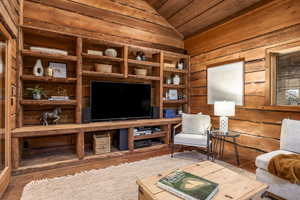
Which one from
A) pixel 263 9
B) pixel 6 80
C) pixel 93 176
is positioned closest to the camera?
pixel 6 80

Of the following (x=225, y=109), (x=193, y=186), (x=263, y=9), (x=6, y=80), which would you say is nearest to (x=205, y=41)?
(x=263, y=9)

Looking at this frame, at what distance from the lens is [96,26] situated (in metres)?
3.42

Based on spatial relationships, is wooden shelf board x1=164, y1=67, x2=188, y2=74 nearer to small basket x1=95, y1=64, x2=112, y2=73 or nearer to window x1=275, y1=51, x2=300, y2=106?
small basket x1=95, y1=64, x2=112, y2=73

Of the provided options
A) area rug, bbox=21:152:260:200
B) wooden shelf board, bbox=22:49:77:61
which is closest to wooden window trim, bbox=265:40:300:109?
area rug, bbox=21:152:260:200

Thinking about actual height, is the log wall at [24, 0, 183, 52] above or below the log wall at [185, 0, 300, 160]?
above

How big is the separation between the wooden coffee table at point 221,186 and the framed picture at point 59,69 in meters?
2.56

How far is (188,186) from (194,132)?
2029mm

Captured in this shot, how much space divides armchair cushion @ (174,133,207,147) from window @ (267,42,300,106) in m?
1.28

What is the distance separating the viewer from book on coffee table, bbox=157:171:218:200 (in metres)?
1.18

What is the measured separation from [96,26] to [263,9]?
10.3 feet

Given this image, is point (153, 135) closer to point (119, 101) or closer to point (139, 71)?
point (119, 101)

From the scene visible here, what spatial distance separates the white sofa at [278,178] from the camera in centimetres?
167

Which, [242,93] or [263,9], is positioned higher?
[263,9]

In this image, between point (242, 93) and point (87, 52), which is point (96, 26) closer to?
point (87, 52)
